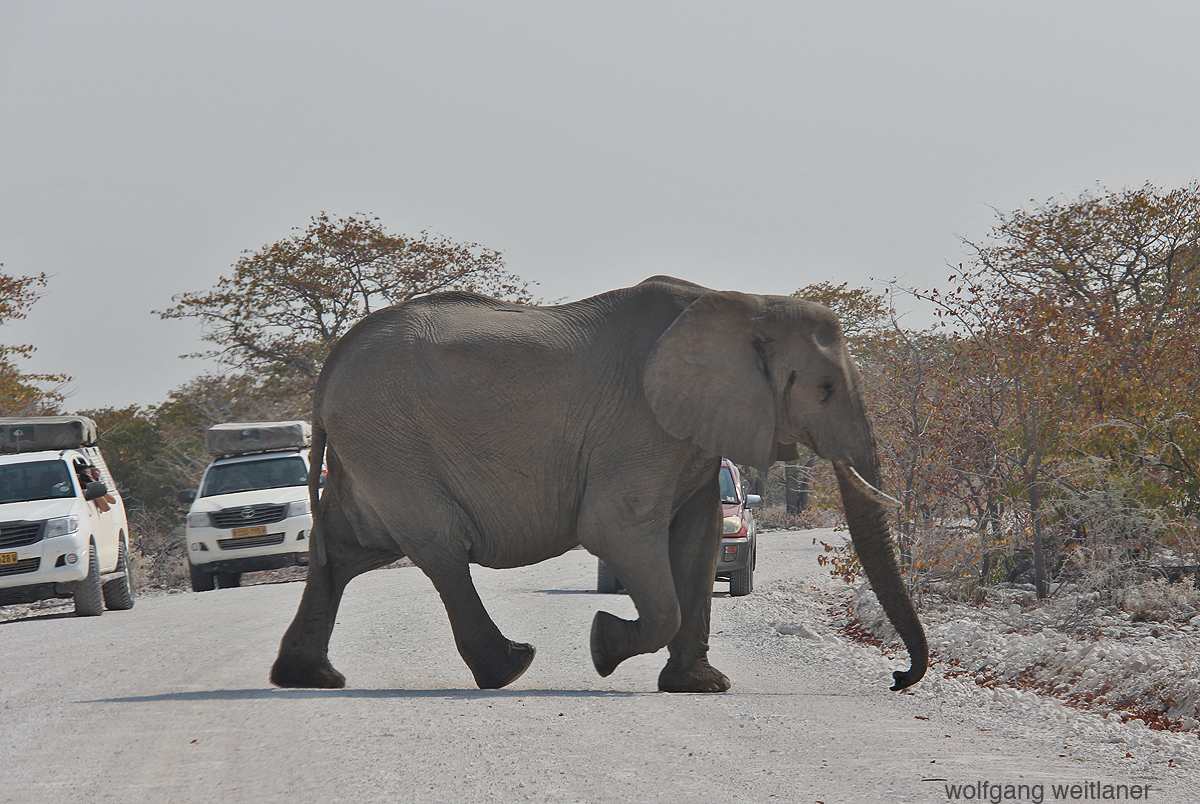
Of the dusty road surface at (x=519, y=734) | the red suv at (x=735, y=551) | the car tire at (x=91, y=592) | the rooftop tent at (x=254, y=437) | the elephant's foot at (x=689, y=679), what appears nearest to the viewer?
the dusty road surface at (x=519, y=734)

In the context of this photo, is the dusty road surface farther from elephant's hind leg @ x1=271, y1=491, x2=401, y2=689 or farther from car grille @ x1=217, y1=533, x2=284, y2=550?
car grille @ x1=217, y1=533, x2=284, y2=550

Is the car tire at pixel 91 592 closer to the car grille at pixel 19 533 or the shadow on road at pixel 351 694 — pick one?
the car grille at pixel 19 533

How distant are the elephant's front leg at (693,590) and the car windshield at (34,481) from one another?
34.9 ft

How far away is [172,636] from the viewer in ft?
39.8

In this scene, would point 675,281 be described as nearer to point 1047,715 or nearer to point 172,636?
point 1047,715

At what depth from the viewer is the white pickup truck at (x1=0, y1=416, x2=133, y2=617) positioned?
1506 centimetres

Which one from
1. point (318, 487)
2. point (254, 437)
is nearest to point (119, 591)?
point (254, 437)

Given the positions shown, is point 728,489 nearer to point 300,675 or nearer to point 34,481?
point 300,675

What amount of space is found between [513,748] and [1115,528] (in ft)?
26.5

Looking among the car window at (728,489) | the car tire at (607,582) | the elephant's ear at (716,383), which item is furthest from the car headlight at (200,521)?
the elephant's ear at (716,383)

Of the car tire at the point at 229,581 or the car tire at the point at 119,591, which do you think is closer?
the car tire at the point at 119,591

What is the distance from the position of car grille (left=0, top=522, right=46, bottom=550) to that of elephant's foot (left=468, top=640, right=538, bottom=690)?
897cm

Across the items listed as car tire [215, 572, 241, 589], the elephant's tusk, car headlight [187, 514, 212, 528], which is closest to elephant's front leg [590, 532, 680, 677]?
the elephant's tusk

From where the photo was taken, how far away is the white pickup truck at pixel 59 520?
15.1m
